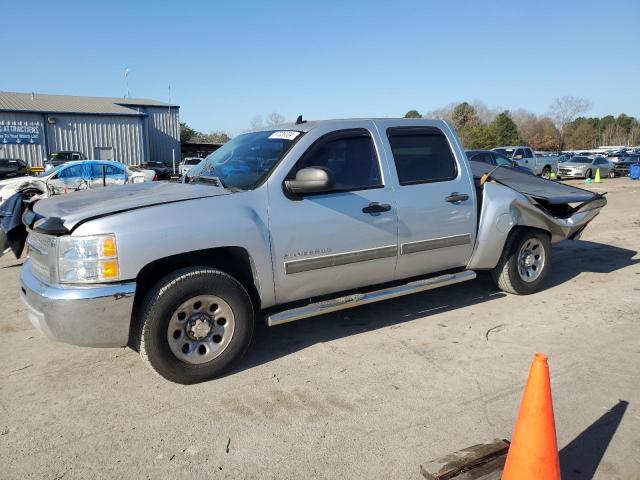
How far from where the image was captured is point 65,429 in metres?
3.12

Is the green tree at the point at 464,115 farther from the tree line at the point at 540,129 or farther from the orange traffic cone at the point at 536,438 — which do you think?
the orange traffic cone at the point at 536,438

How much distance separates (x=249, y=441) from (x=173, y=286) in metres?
1.17

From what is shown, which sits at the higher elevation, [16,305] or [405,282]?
[405,282]

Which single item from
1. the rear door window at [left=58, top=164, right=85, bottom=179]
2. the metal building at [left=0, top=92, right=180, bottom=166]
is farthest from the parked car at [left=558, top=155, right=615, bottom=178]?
the metal building at [left=0, top=92, right=180, bottom=166]

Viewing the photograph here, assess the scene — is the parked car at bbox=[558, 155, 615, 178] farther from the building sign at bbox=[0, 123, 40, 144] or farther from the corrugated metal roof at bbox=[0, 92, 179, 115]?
the building sign at bbox=[0, 123, 40, 144]

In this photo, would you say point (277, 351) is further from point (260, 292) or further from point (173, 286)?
point (173, 286)

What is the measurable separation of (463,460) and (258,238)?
6.61ft

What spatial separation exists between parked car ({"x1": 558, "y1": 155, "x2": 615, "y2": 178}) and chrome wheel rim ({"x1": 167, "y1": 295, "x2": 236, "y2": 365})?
30.5 m

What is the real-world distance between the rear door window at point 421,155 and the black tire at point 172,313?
6.12ft

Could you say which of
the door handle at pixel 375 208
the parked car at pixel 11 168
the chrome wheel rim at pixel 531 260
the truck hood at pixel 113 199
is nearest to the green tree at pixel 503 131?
the parked car at pixel 11 168

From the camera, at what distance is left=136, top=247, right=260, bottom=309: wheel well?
3.67 metres

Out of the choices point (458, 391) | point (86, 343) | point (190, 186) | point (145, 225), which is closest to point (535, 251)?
point (458, 391)

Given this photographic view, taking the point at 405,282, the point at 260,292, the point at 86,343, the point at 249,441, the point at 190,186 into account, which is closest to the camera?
the point at 249,441

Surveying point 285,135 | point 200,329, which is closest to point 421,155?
point 285,135
